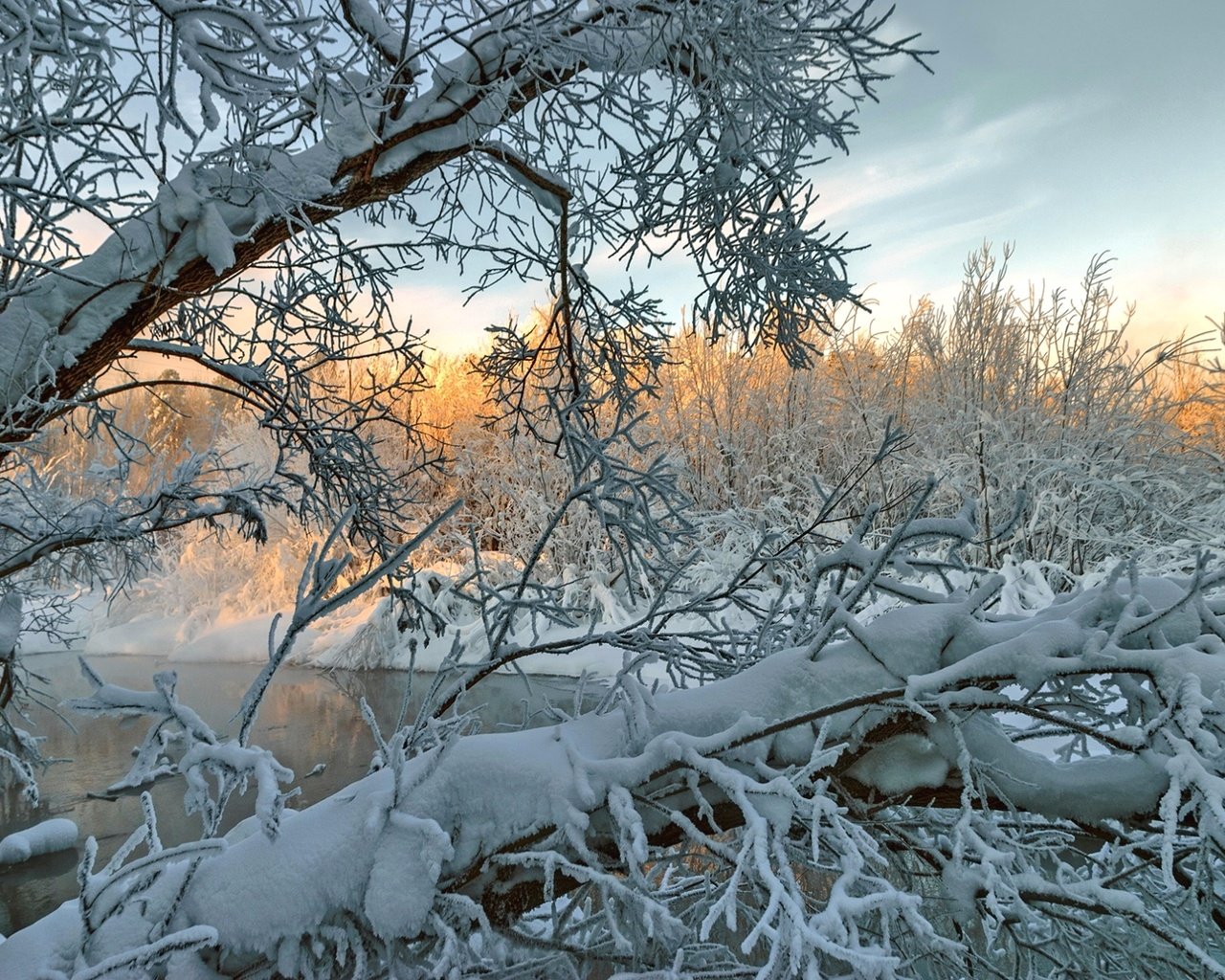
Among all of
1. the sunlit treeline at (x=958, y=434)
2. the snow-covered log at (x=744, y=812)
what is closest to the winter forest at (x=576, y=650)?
the snow-covered log at (x=744, y=812)

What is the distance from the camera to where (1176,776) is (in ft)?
3.69

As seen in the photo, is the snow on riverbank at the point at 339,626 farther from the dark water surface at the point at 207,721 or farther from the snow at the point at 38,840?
the snow at the point at 38,840

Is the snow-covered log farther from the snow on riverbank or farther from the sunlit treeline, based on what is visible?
the snow on riverbank

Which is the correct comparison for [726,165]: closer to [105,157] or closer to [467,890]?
[105,157]

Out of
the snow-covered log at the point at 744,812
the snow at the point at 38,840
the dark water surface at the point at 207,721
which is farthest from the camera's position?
the snow at the point at 38,840

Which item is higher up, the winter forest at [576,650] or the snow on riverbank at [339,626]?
the winter forest at [576,650]

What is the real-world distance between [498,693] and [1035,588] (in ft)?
22.6

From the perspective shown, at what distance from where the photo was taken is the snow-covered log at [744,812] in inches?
50.3

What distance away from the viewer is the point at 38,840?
22.0ft

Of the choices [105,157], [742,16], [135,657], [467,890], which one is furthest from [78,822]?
[135,657]

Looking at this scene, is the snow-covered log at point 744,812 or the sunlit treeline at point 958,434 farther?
the sunlit treeline at point 958,434

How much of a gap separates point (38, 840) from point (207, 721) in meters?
4.18

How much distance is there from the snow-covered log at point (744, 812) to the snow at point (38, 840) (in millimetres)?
6565

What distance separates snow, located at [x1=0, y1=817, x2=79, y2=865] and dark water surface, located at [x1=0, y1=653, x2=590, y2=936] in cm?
6
